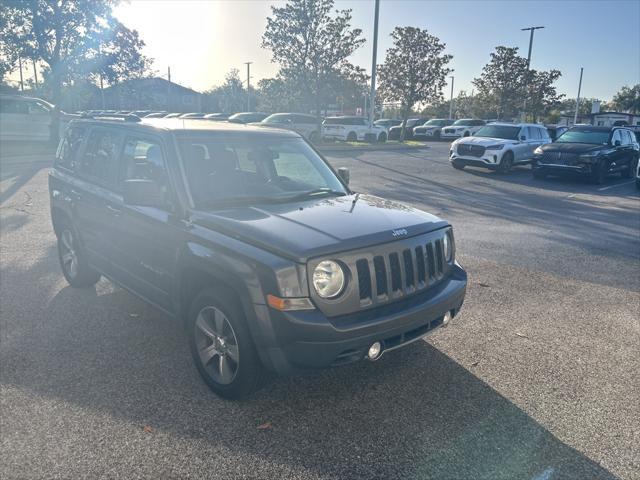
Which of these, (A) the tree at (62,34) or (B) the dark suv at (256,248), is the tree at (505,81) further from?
(B) the dark suv at (256,248)

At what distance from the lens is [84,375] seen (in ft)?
12.9

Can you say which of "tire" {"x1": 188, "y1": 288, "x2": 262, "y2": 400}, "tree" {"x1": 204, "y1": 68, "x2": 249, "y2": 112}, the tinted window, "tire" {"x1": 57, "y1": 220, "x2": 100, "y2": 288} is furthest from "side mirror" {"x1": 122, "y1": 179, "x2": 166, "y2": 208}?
"tree" {"x1": 204, "y1": 68, "x2": 249, "y2": 112}

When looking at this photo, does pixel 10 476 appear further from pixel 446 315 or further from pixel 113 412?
pixel 446 315

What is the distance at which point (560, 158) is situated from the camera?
16.2 m

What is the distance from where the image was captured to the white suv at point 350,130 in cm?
3262

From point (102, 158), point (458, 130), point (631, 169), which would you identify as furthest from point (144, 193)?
point (458, 130)

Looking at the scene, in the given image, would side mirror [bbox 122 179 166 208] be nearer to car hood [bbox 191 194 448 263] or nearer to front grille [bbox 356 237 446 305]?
car hood [bbox 191 194 448 263]

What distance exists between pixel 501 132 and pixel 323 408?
57.8 ft

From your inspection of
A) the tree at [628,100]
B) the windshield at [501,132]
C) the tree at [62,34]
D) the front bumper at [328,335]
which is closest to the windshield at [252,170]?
the front bumper at [328,335]

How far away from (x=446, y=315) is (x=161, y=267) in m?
2.20

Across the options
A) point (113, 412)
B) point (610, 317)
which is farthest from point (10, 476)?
point (610, 317)

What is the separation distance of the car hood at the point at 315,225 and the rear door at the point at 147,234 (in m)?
0.39

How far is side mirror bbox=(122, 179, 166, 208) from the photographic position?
3.80m

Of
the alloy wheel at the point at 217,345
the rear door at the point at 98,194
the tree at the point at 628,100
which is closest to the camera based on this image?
the alloy wheel at the point at 217,345
